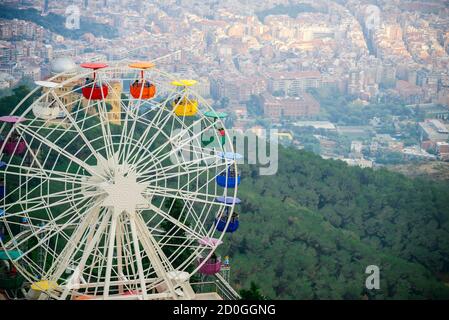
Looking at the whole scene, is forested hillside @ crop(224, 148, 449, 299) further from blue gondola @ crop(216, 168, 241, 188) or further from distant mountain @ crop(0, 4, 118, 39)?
distant mountain @ crop(0, 4, 118, 39)

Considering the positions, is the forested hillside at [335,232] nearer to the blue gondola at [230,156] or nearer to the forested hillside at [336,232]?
the forested hillside at [336,232]

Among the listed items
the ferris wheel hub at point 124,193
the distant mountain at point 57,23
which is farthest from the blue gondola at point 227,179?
the distant mountain at point 57,23

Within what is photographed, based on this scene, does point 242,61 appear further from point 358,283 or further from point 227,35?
point 358,283

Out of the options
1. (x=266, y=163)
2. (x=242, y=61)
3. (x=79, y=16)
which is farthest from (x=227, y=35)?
(x=266, y=163)

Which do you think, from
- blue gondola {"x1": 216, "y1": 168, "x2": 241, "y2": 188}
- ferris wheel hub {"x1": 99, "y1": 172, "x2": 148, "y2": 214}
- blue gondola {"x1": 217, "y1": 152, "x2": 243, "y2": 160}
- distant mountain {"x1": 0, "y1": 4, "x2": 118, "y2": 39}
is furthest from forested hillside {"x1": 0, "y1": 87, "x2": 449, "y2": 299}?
distant mountain {"x1": 0, "y1": 4, "x2": 118, "y2": 39}

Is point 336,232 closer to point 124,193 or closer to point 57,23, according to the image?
point 124,193
